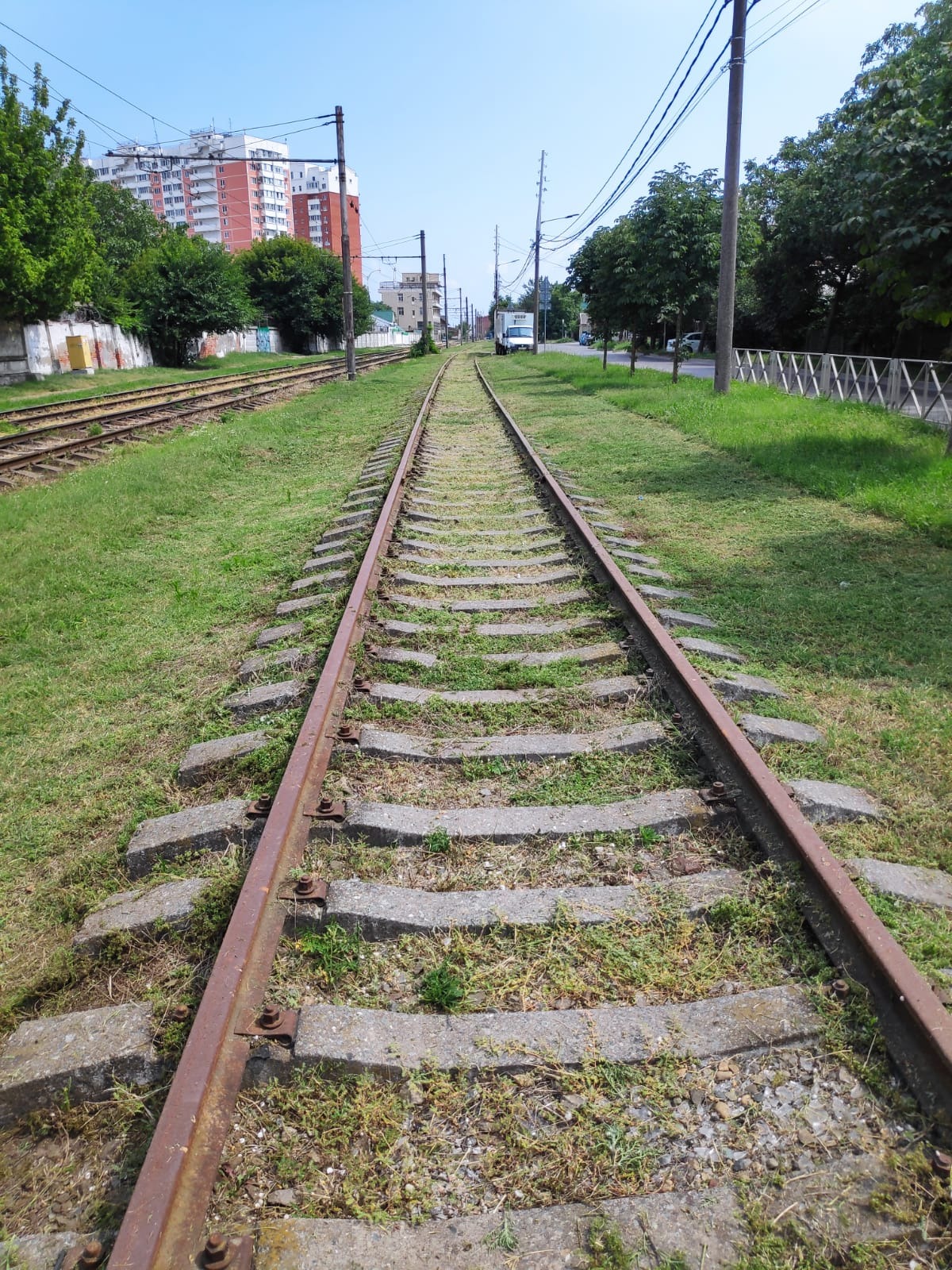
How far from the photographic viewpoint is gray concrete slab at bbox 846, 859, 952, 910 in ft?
9.41

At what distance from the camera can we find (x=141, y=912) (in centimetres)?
290

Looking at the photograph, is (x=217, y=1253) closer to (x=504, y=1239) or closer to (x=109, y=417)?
(x=504, y=1239)

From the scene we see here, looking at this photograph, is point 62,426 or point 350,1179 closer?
point 350,1179

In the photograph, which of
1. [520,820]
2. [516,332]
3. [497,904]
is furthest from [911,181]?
[516,332]

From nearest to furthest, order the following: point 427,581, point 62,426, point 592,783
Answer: point 592,783 → point 427,581 → point 62,426

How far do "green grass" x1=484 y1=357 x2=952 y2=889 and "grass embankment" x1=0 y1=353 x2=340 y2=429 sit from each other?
44.4 feet

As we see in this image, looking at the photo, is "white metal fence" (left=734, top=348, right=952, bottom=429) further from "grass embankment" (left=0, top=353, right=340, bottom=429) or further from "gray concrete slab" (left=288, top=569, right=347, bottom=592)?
"grass embankment" (left=0, top=353, right=340, bottom=429)

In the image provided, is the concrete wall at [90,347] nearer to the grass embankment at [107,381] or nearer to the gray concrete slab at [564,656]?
the grass embankment at [107,381]

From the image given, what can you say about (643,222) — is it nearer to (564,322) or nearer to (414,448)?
(414,448)

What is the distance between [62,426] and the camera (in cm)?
1614

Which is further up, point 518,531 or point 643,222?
point 643,222

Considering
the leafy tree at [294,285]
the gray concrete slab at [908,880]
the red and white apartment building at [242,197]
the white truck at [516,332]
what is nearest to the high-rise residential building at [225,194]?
the red and white apartment building at [242,197]

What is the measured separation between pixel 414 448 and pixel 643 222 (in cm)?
1441

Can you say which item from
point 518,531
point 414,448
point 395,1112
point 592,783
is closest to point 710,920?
point 592,783
